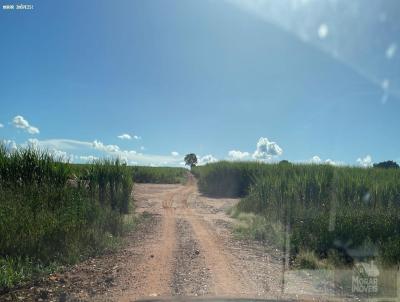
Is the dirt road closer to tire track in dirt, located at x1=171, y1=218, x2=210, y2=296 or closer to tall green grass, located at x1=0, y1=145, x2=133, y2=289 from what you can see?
tire track in dirt, located at x1=171, y1=218, x2=210, y2=296

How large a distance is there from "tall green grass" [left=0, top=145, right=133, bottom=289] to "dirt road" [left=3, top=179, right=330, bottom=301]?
2.10 ft

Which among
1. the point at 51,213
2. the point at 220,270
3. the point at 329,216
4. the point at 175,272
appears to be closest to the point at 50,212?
the point at 51,213

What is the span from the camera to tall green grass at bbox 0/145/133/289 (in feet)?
29.6

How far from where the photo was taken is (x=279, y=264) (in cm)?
995

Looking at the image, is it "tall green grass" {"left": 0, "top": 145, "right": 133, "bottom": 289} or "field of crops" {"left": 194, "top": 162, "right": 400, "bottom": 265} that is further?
"field of crops" {"left": 194, "top": 162, "right": 400, "bottom": 265}

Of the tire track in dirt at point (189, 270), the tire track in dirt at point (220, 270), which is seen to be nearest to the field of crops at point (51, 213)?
the tire track in dirt at point (189, 270)

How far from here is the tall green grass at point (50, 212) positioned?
9031mm

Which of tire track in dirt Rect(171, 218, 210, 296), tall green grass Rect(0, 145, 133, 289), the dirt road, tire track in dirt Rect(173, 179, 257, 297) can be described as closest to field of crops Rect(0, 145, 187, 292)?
tall green grass Rect(0, 145, 133, 289)

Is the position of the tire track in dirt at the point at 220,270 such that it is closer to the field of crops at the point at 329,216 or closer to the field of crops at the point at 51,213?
the field of crops at the point at 329,216

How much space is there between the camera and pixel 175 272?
335 inches

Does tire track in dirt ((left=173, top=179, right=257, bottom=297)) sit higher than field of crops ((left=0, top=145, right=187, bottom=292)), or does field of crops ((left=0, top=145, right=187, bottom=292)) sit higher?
field of crops ((left=0, top=145, right=187, bottom=292))

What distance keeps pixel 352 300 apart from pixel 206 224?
866 centimetres

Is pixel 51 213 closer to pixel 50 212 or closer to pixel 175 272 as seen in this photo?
pixel 50 212

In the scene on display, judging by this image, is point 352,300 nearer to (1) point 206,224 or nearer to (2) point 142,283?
(2) point 142,283
